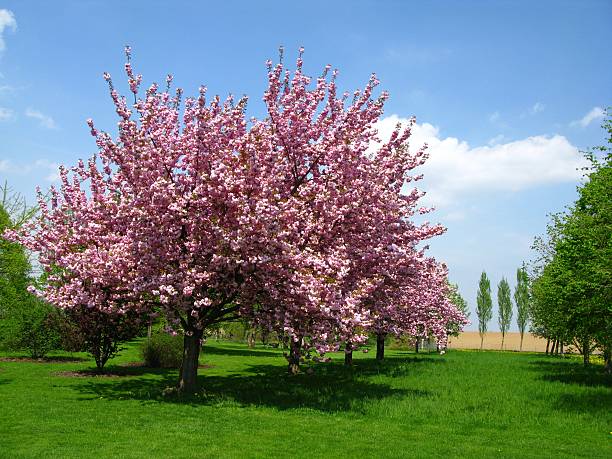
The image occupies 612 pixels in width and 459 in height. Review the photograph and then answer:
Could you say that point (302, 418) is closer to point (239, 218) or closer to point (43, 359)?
point (239, 218)

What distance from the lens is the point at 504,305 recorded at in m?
113

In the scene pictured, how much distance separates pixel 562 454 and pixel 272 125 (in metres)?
14.0

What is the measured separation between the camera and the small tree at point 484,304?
112 metres

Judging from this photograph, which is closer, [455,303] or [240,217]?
[240,217]

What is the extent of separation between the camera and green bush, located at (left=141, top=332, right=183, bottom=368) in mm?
33094

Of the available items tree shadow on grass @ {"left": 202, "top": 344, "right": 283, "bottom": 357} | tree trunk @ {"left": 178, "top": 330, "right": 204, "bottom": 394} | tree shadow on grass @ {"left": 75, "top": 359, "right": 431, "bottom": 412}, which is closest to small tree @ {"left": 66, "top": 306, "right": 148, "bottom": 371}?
tree shadow on grass @ {"left": 75, "top": 359, "right": 431, "bottom": 412}

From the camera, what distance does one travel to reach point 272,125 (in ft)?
63.5

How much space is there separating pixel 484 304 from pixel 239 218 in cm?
10721

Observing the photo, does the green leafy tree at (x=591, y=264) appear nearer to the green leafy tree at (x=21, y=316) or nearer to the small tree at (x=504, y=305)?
the green leafy tree at (x=21, y=316)

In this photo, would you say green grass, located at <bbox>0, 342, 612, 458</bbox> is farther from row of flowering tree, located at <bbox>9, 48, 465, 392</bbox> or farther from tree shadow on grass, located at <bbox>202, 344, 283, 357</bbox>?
tree shadow on grass, located at <bbox>202, 344, 283, 357</bbox>

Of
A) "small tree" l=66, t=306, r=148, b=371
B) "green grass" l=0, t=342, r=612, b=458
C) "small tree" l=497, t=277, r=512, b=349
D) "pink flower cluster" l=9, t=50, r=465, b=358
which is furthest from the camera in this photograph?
"small tree" l=497, t=277, r=512, b=349

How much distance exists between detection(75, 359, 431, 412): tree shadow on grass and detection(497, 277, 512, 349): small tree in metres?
93.4

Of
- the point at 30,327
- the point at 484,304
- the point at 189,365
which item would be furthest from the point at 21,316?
the point at 484,304

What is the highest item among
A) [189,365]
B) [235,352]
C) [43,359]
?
[189,365]
